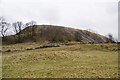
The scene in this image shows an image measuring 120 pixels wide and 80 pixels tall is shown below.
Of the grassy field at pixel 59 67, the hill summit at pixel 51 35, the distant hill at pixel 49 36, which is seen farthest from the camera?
the hill summit at pixel 51 35

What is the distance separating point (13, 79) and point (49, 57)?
6.56 meters

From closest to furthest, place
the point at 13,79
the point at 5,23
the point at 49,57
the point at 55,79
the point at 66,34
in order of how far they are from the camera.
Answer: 1. the point at 55,79
2. the point at 13,79
3. the point at 49,57
4. the point at 5,23
5. the point at 66,34

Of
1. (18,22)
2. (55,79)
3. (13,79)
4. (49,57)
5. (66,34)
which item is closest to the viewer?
(55,79)

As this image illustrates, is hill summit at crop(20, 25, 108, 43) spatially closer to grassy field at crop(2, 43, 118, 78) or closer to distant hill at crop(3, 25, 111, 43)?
distant hill at crop(3, 25, 111, 43)

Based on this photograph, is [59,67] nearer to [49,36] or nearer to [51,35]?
[49,36]

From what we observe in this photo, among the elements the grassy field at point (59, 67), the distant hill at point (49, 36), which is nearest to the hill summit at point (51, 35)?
the distant hill at point (49, 36)

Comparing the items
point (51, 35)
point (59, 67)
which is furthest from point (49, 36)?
point (59, 67)

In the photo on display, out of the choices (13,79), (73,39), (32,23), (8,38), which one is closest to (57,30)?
(73,39)

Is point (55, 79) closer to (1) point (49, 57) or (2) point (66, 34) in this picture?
(1) point (49, 57)

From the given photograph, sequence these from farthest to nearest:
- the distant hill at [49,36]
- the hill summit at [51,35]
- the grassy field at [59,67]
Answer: the hill summit at [51,35] → the distant hill at [49,36] → the grassy field at [59,67]

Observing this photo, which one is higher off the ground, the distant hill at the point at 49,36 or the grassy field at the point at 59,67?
the distant hill at the point at 49,36

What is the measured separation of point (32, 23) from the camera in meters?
74.5

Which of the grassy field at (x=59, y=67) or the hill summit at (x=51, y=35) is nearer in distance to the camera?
the grassy field at (x=59, y=67)

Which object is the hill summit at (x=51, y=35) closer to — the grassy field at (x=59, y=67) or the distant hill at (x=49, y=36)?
the distant hill at (x=49, y=36)
